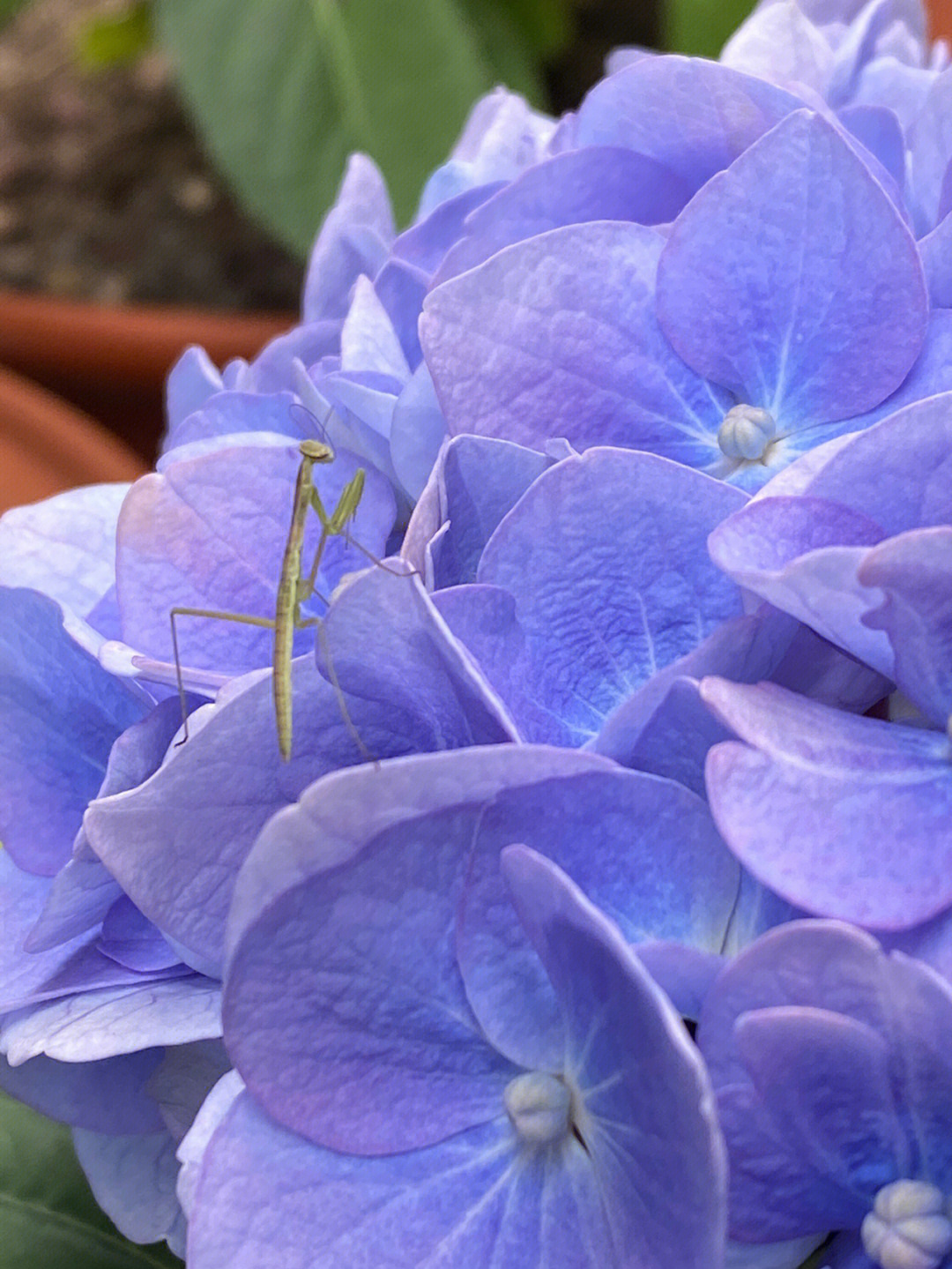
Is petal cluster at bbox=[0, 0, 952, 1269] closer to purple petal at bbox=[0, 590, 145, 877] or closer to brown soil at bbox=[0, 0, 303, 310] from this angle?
purple petal at bbox=[0, 590, 145, 877]

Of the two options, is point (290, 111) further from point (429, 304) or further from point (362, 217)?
point (429, 304)

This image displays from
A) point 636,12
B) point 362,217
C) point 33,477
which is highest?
point 362,217

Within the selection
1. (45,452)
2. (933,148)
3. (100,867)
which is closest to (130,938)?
(100,867)

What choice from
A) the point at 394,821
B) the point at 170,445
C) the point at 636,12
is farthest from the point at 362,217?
the point at 636,12

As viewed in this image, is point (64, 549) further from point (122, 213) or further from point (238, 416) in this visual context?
point (122, 213)

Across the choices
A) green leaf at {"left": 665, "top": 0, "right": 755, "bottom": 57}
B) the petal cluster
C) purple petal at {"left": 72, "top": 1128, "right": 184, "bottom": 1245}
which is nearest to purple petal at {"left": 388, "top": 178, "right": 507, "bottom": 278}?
the petal cluster

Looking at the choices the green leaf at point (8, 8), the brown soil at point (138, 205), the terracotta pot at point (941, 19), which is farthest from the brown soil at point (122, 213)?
the terracotta pot at point (941, 19)

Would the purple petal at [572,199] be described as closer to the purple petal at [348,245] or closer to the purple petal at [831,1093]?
the purple petal at [348,245]
